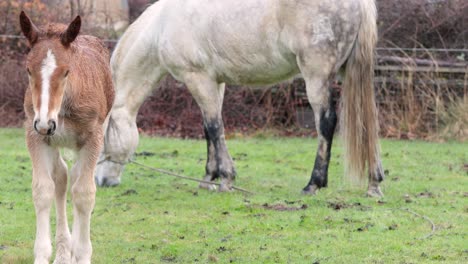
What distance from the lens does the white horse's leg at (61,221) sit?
5898 mm

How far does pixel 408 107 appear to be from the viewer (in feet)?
46.4

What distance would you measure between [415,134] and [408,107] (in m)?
0.44

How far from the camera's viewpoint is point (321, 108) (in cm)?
890

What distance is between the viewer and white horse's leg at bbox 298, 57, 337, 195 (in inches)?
345

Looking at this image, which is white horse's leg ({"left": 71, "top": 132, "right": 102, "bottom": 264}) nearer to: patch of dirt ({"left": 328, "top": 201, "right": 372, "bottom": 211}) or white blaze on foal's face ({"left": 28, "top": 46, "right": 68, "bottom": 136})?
white blaze on foal's face ({"left": 28, "top": 46, "right": 68, "bottom": 136})

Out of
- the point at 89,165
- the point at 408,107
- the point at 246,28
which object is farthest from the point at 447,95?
the point at 89,165

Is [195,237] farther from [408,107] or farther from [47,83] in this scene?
[408,107]

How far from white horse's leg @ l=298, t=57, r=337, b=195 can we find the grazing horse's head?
3.87 metres

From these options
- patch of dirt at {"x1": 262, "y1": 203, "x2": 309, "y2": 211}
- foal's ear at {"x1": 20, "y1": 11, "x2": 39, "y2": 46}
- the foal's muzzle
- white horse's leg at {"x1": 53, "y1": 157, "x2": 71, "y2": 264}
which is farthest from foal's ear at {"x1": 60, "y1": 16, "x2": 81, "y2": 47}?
patch of dirt at {"x1": 262, "y1": 203, "x2": 309, "y2": 211}

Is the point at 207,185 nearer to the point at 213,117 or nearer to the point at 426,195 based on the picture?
the point at 213,117

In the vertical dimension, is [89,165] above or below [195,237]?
above

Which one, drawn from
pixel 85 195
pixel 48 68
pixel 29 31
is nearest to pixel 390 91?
pixel 85 195

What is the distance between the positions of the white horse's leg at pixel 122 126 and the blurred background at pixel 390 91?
16.0 feet

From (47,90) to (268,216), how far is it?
3450 mm
